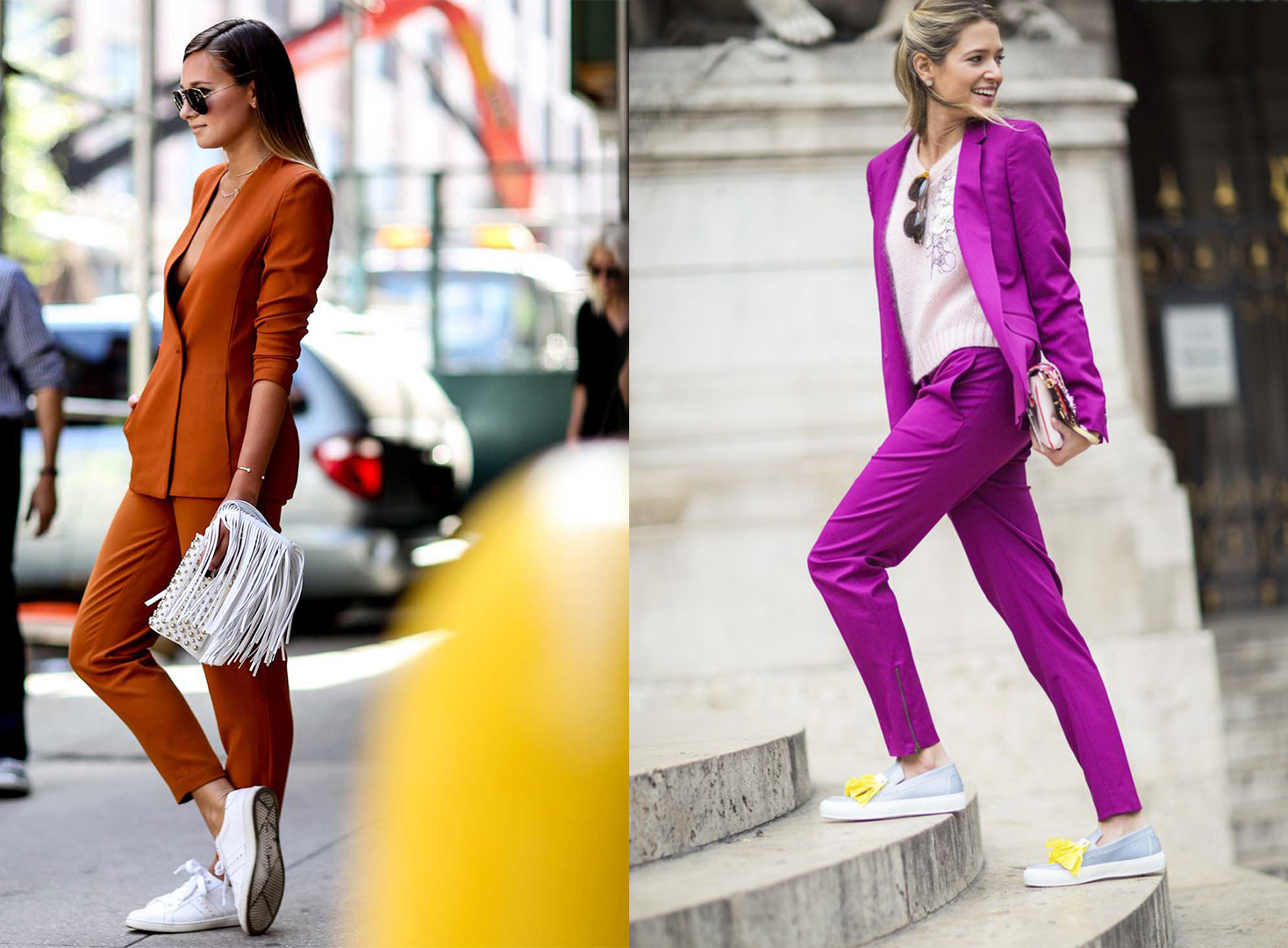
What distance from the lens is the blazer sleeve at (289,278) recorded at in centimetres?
312

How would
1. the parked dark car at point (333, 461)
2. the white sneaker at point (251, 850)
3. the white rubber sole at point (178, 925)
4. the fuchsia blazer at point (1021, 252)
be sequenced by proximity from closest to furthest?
the fuchsia blazer at point (1021, 252) < the white sneaker at point (251, 850) < the white rubber sole at point (178, 925) < the parked dark car at point (333, 461)

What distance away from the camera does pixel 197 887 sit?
3.24 m

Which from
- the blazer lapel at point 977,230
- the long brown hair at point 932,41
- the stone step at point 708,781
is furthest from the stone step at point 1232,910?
the long brown hair at point 932,41

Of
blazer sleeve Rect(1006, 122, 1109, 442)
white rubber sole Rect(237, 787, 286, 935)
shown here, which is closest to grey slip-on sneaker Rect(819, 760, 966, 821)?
blazer sleeve Rect(1006, 122, 1109, 442)

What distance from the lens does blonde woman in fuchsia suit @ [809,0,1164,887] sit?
2887 millimetres

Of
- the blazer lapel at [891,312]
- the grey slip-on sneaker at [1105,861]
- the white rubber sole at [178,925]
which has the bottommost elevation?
the white rubber sole at [178,925]

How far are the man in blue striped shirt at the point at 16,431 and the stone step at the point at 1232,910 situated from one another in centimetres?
324

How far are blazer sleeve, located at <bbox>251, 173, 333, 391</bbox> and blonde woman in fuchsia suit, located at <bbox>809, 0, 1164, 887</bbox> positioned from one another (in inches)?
44.8

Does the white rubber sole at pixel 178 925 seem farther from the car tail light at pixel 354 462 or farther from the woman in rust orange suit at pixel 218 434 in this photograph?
the car tail light at pixel 354 462

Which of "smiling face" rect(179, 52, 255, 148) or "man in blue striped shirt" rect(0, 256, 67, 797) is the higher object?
"smiling face" rect(179, 52, 255, 148)

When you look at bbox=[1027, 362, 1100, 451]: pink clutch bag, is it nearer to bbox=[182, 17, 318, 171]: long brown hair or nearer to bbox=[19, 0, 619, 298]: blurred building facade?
bbox=[182, 17, 318, 171]: long brown hair

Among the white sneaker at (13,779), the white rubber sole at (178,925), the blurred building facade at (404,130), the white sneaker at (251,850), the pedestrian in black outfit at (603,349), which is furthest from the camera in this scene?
the blurred building facade at (404,130)

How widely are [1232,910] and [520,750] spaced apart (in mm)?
1733

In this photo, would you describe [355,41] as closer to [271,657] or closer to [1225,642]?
[271,657]
